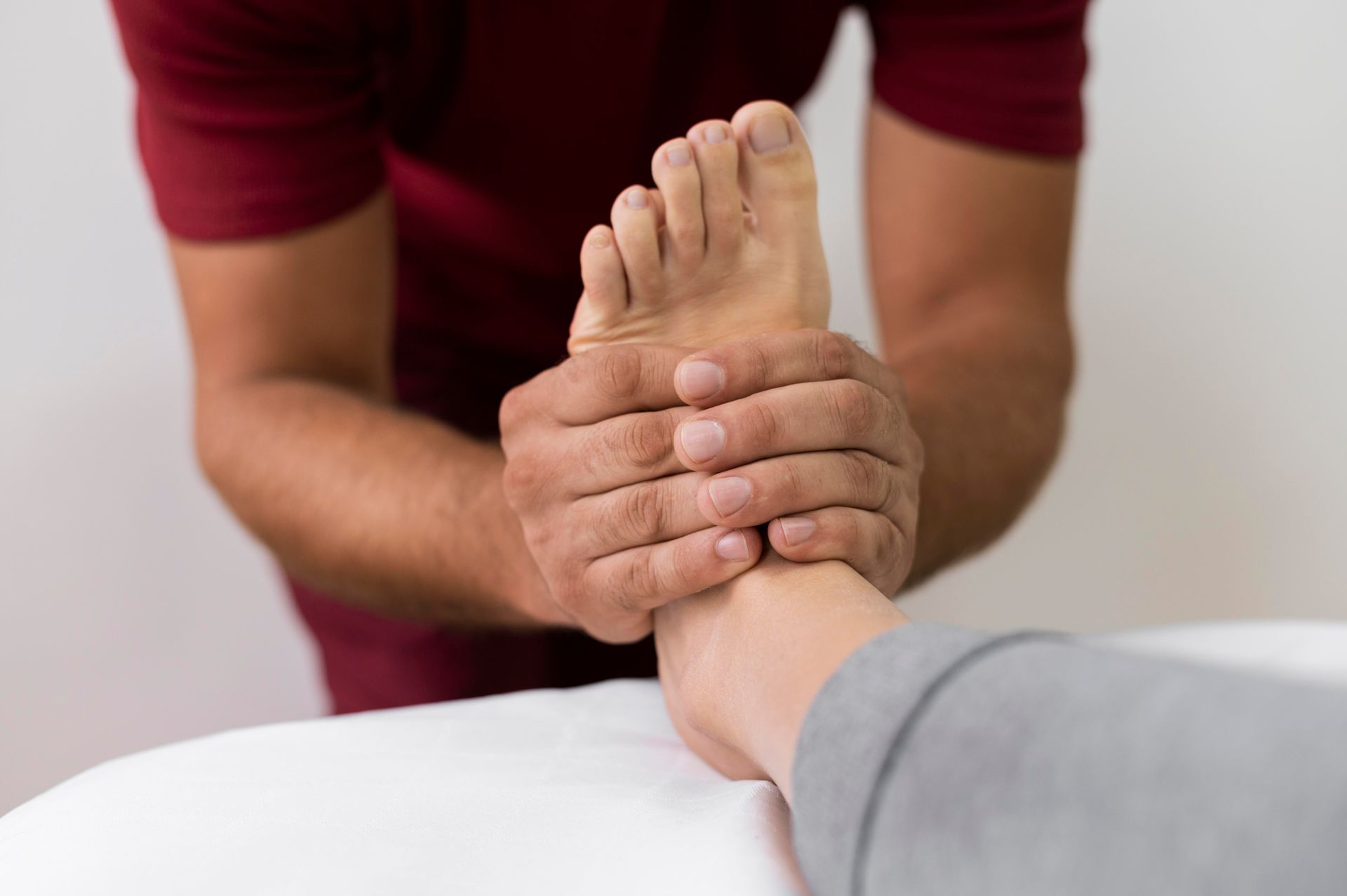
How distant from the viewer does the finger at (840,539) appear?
621 millimetres

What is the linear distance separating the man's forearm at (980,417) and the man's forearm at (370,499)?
1.06 feet

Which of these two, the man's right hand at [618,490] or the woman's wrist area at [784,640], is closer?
the woman's wrist area at [784,640]

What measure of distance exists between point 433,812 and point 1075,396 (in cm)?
125

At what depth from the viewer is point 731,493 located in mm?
608

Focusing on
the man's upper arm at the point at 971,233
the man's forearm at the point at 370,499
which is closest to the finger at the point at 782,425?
the man's forearm at the point at 370,499

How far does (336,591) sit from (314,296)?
0.26 metres

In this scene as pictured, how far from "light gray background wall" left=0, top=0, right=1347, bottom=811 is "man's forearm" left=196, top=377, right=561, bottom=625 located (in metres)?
0.55

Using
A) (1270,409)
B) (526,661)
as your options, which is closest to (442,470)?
(526,661)

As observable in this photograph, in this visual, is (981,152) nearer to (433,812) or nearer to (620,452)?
(620,452)

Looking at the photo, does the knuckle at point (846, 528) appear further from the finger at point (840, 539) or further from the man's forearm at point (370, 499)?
the man's forearm at point (370, 499)

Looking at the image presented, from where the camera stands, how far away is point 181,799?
584 mm

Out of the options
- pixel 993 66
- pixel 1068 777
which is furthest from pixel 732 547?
pixel 993 66

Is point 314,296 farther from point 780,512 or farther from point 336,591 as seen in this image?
point 780,512

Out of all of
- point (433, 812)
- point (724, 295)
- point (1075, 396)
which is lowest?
point (1075, 396)
